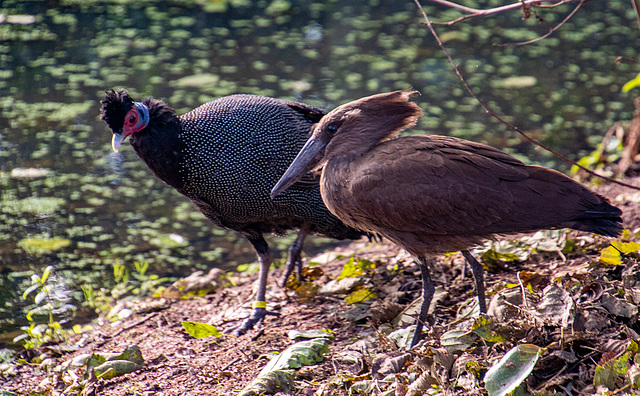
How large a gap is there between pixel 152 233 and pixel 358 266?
2.19 metres

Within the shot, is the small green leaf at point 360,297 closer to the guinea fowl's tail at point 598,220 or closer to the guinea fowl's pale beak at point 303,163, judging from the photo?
the guinea fowl's pale beak at point 303,163

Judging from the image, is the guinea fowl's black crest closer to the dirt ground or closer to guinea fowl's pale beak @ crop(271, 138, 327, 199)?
guinea fowl's pale beak @ crop(271, 138, 327, 199)

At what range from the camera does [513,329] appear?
9.66 ft

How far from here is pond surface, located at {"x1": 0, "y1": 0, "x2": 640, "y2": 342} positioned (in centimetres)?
577

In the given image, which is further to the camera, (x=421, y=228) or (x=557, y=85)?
(x=557, y=85)

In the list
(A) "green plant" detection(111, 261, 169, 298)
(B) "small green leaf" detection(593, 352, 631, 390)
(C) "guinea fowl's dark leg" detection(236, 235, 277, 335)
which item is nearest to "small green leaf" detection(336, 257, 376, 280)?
(C) "guinea fowl's dark leg" detection(236, 235, 277, 335)

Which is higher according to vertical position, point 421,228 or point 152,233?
point 421,228

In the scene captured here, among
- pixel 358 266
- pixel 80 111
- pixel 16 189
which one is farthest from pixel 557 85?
pixel 16 189

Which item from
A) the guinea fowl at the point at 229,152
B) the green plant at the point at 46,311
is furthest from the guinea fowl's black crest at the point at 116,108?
the green plant at the point at 46,311

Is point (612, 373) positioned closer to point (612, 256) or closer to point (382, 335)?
point (612, 256)

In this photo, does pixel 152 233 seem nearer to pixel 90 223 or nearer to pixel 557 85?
pixel 90 223

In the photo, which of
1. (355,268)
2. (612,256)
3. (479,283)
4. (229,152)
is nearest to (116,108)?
(229,152)

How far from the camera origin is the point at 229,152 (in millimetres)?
4148

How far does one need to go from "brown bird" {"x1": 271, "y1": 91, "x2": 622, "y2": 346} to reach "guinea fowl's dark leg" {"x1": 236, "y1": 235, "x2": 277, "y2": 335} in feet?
3.80
